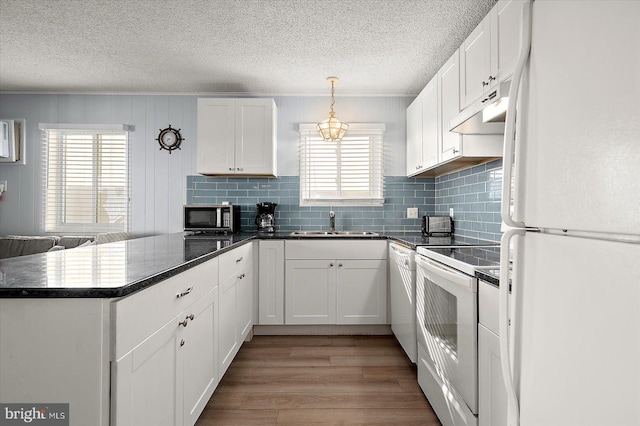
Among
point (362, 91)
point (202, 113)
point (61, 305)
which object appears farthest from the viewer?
point (362, 91)

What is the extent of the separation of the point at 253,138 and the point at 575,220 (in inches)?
121

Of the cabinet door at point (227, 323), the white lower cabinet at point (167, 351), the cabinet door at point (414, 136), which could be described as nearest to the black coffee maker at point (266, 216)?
the cabinet door at point (227, 323)

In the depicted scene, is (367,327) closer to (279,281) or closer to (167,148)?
(279,281)

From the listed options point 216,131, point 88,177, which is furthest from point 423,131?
point 88,177

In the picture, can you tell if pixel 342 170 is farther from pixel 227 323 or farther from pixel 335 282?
pixel 227 323

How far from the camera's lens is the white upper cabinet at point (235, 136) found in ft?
11.4

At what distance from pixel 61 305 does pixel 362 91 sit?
132 inches

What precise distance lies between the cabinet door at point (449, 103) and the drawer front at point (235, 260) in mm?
1658

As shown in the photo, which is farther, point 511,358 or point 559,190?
point 511,358

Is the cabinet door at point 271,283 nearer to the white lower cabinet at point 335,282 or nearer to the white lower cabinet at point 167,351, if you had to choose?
the white lower cabinet at point 335,282

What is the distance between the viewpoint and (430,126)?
117 inches

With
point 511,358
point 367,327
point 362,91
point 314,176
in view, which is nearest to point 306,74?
point 362,91

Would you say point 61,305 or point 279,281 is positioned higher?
point 61,305

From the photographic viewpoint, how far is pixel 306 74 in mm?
3293
